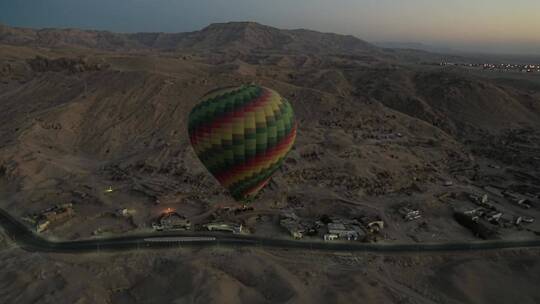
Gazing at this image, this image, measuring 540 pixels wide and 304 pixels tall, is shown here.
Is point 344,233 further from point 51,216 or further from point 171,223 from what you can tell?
point 51,216

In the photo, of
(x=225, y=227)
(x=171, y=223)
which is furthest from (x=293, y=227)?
(x=171, y=223)

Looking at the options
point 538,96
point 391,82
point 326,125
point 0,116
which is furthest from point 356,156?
point 538,96

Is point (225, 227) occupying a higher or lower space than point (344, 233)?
lower

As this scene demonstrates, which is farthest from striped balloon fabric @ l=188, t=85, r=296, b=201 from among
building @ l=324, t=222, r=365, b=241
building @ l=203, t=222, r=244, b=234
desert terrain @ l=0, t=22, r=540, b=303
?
building @ l=324, t=222, r=365, b=241

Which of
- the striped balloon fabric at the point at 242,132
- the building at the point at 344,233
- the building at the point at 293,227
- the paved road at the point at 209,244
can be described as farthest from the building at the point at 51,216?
the building at the point at 344,233

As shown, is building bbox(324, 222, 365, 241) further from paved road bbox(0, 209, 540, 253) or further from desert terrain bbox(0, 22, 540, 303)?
desert terrain bbox(0, 22, 540, 303)

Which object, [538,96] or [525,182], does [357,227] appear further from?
[538,96]

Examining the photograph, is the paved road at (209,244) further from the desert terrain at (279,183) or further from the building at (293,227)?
the desert terrain at (279,183)
